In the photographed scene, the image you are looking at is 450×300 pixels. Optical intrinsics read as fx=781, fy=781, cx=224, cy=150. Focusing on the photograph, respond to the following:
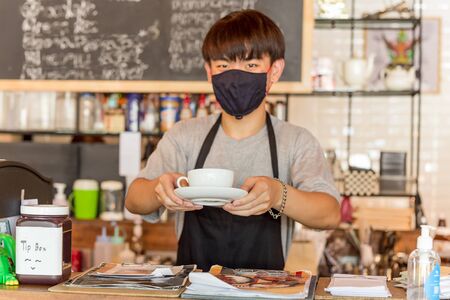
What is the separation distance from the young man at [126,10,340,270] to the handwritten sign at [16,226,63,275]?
0.43 metres

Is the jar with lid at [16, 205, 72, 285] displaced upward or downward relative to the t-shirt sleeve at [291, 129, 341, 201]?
downward

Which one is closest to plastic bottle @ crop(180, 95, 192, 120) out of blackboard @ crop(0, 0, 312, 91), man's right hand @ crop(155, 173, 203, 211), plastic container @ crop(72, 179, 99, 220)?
blackboard @ crop(0, 0, 312, 91)

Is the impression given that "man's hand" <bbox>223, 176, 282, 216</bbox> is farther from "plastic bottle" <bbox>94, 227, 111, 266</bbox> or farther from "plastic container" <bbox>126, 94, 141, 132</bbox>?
"plastic container" <bbox>126, 94, 141, 132</bbox>

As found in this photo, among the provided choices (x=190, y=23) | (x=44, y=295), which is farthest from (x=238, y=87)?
(x=190, y=23)

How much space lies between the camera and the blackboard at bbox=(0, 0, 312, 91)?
3.90 metres

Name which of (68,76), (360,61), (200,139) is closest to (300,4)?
(360,61)

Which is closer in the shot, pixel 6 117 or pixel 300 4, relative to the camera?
pixel 300 4

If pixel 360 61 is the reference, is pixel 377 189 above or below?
below

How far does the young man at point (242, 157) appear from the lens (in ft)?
7.16

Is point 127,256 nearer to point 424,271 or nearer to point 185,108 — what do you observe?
point 185,108

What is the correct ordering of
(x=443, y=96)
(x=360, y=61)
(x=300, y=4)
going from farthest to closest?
(x=443, y=96), (x=360, y=61), (x=300, y=4)

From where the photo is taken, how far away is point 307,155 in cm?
230

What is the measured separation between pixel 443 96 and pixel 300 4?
2.38 m

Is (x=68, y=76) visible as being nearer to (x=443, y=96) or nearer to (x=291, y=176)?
(x=291, y=176)
